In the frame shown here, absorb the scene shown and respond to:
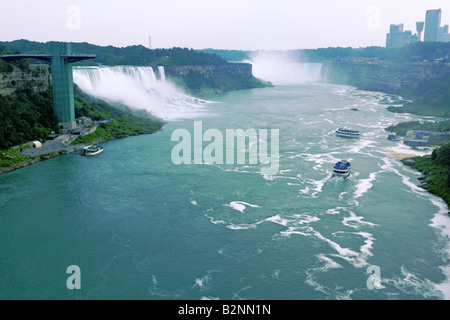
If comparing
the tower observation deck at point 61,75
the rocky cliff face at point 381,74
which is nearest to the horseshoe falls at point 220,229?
the tower observation deck at point 61,75

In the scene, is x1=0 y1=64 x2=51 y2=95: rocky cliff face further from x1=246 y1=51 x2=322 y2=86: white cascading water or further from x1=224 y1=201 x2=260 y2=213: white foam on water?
x1=246 y1=51 x2=322 y2=86: white cascading water

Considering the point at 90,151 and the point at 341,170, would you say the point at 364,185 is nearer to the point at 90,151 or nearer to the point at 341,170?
the point at 341,170

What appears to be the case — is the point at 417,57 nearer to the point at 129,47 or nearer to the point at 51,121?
the point at 129,47

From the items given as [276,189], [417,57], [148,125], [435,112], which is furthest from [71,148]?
[417,57]

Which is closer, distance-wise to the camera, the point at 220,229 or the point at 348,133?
the point at 220,229

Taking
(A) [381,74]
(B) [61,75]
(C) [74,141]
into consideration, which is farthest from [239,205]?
(A) [381,74]
